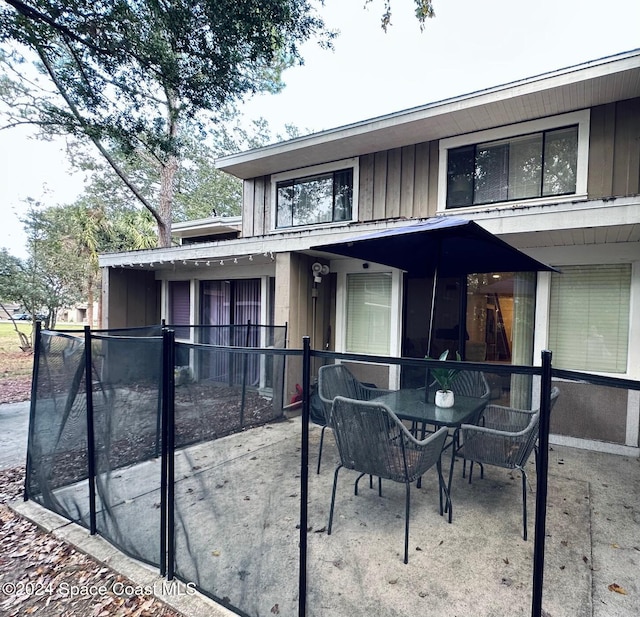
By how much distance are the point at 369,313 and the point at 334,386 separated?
3.86 meters

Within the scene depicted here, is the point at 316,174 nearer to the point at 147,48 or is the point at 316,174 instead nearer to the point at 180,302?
the point at 147,48

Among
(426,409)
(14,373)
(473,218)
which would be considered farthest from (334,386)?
(14,373)

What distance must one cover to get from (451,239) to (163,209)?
516 inches

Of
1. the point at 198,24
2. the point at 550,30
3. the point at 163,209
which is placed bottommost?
the point at 163,209

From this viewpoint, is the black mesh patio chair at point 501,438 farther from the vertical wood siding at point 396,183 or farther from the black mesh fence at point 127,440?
the vertical wood siding at point 396,183

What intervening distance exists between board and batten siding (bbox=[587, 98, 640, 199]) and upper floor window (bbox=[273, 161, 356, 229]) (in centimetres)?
355

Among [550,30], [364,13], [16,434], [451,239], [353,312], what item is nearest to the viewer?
[451,239]

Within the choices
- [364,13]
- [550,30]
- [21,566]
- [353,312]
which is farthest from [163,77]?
[550,30]

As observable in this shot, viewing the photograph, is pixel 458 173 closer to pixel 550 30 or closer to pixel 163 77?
pixel 163 77

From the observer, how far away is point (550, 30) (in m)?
9.62

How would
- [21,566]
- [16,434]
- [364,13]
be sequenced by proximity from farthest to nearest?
[364,13]
[16,434]
[21,566]

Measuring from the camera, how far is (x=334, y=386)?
7.70 feet

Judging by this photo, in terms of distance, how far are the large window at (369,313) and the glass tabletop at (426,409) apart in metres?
3.27

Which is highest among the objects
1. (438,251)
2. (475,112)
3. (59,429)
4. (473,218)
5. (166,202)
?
(166,202)
